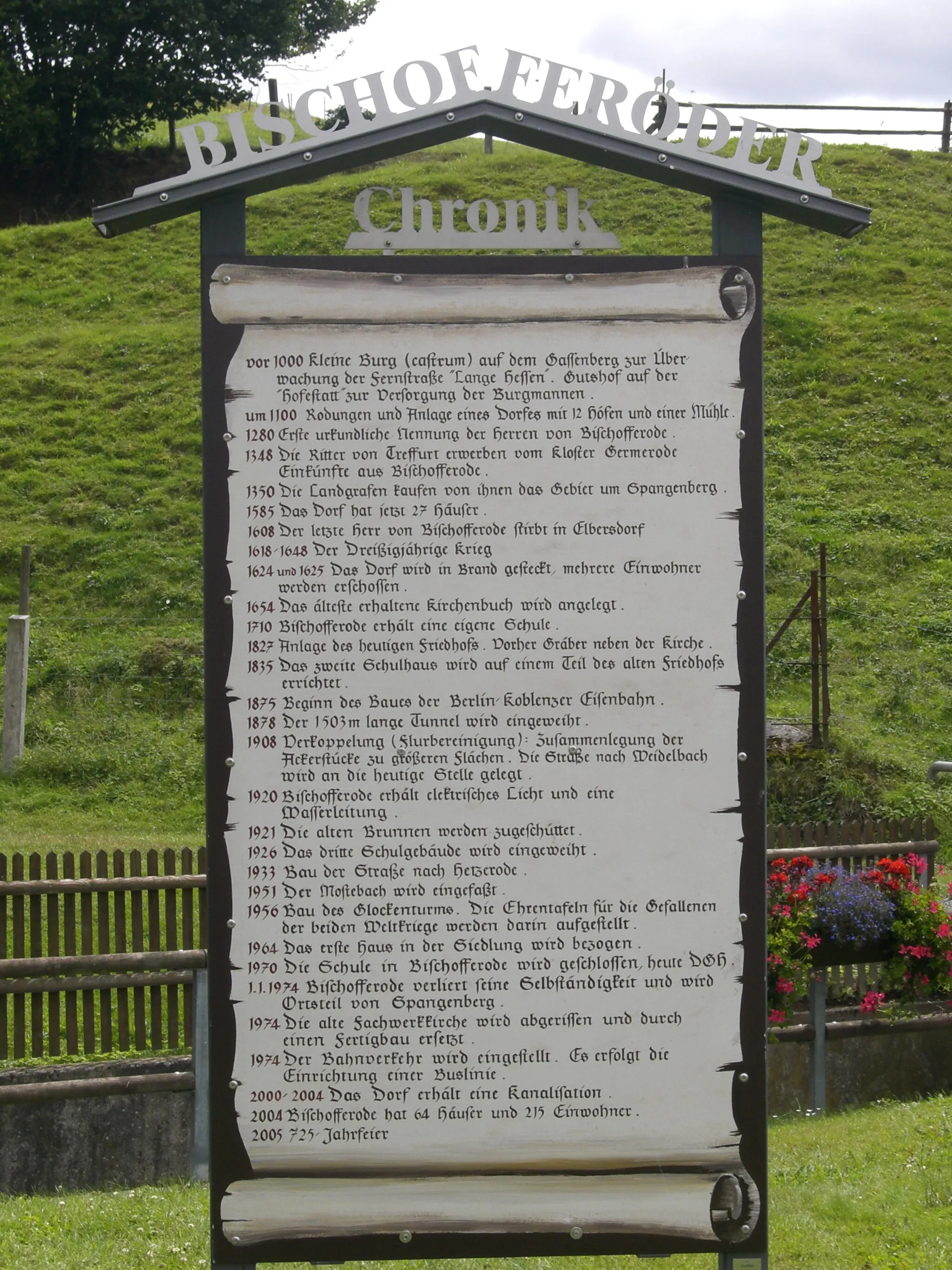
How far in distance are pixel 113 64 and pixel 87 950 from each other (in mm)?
31100

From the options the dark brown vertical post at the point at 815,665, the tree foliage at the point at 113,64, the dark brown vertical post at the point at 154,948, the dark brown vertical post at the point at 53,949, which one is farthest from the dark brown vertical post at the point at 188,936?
the tree foliage at the point at 113,64

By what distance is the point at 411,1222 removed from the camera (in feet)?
9.85

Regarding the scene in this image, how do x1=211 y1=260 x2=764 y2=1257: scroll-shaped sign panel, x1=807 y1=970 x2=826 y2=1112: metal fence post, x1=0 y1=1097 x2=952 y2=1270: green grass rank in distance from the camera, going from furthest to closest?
x1=807 y1=970 x2=826 y2=1112: metal fence post, x1=0 y1=1097 x2=952 y2=1270: green grass, x1=211 y1=260 x2=764 y2=1257: scroll-shaped sign panel

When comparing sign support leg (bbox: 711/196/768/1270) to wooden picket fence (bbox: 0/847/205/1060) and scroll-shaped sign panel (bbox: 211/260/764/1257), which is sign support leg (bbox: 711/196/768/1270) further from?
wooden picket fence (bbox: 0/847/205/1060)

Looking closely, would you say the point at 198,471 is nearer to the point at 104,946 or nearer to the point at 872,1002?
the point at 104,946

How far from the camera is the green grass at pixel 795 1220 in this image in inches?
167

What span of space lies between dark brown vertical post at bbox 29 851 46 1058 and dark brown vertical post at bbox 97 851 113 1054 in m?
0.29

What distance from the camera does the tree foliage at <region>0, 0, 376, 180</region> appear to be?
31.3 meters

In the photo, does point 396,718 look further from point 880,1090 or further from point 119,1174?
point 880,1090

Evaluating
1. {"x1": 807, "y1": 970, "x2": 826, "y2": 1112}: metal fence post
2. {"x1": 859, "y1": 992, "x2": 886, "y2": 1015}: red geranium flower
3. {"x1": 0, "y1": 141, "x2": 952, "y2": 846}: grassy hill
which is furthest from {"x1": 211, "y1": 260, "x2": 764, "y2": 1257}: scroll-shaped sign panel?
{"x1": 0, "y1": 141, "x2": 952, "y2": 846}: grassy hill

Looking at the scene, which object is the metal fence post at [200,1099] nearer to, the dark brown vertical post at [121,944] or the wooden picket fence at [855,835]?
the dark brown vertical post at [121,944]

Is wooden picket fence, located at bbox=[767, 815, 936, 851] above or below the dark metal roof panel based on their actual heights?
below

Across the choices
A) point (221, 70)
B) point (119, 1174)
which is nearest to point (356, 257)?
point (119, 1174)

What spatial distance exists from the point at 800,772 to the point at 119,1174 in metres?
7.34
